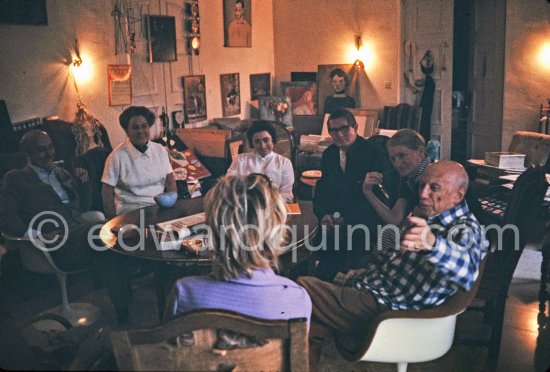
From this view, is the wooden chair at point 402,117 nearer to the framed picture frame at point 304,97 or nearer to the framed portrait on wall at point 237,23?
the framed picture frame at point 304,97

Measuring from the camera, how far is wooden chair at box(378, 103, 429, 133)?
312 inches

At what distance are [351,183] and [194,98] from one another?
355 centimetres

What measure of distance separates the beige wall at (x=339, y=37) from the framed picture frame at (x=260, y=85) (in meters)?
0.28

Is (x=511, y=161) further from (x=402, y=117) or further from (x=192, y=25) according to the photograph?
(x=192, y=25)

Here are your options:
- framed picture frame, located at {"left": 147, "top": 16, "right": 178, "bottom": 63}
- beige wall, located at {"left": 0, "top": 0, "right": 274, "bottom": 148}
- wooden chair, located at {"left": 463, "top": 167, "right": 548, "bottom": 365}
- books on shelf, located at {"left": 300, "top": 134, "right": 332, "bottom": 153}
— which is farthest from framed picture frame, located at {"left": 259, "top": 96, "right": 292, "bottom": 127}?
wooden chair, located at {"left": 463, "top": 167, "right": 548, "bottom": 365}

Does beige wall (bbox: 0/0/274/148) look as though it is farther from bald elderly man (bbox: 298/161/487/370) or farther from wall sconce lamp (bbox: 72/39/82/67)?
bald elderly man (bbox: 298/161/487/370)

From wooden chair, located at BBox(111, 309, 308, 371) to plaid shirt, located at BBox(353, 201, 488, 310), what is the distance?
3.12 ft

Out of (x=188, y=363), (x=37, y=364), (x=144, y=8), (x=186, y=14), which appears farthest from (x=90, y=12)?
(x=188, y=363)

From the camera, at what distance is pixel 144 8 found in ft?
20.8

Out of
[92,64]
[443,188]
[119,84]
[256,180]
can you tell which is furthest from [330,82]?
[256,180]

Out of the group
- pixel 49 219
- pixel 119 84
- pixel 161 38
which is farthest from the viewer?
pixel 161 38

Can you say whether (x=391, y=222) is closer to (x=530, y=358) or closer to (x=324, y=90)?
(x=530, y=358)

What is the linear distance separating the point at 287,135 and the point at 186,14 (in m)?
2.26

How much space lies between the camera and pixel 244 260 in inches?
82.0
